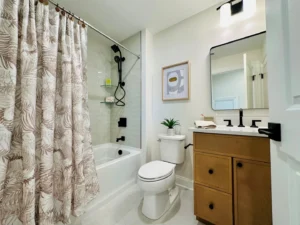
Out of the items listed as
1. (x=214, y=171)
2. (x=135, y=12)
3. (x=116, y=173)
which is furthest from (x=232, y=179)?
(x=135, y=12)

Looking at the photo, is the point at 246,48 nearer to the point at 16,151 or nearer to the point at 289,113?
the point at 289,113

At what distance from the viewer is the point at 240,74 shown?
1429mm

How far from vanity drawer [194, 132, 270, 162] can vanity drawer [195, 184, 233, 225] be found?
1.12 ft

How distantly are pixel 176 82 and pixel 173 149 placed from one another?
0.93 metres

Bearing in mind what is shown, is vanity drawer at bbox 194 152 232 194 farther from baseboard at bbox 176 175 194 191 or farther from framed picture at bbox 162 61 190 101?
framed picture at bbox 162 61 190 101

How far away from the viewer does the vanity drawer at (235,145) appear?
3.02 feet

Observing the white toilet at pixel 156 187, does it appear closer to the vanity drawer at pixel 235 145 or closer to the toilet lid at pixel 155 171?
the toilet lid at pixel 155 171

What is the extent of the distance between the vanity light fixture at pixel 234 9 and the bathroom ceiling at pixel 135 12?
0.18 metres

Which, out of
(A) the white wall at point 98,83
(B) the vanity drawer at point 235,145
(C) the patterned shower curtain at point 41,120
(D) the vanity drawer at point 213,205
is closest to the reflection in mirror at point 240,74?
(B) the vanity drawer at point 235,145

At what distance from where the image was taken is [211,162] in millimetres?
1119

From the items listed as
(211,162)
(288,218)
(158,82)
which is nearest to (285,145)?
(288,218)

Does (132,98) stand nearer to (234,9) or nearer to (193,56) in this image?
(193,56)

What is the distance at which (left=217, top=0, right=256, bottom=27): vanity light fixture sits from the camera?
1357 millimetres

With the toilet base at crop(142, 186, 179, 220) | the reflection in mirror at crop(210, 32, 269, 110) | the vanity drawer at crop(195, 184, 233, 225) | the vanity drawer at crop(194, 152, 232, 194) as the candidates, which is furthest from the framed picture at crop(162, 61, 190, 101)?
the toilet base at crop(142, 186, 179, 220)
